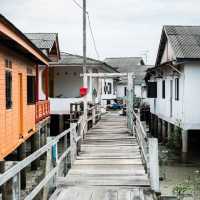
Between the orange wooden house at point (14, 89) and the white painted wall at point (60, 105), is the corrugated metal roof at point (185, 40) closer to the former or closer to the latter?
the orange wooden house at point (14, 89)

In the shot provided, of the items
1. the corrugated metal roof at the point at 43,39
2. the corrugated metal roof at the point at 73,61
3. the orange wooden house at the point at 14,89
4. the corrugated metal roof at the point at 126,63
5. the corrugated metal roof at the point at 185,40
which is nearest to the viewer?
the orange wooden house at the point at 14,89

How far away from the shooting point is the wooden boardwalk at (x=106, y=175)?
29.1 ft

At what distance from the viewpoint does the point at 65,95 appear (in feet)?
105

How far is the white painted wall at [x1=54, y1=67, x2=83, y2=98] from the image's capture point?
31984 millimetres

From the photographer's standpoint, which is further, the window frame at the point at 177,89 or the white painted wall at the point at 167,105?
the window frame at the point at 177,89

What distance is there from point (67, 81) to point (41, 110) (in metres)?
9.85

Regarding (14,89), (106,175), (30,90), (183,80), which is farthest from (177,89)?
(106,175)

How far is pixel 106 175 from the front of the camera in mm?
10773

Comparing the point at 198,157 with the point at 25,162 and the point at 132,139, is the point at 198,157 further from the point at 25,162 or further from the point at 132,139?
the point at 25,162

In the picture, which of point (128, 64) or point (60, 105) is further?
point (128, 64)

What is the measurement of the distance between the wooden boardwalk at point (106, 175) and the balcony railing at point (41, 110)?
14.5ft

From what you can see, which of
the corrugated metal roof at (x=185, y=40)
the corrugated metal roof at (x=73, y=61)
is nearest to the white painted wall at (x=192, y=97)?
the corrugated metal roof at (x=185, y=40)

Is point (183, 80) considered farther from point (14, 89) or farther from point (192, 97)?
point (14, 89)

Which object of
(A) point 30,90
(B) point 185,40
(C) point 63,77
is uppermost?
(B) point 185,40
